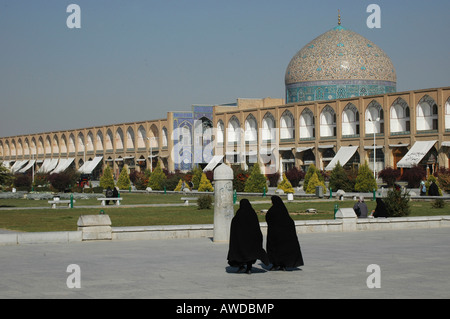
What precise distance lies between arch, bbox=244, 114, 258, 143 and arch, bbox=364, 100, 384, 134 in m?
11.6

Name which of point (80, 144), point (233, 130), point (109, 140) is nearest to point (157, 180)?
point (233, 130)

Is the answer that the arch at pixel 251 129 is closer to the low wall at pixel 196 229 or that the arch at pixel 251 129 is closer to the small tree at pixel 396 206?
the small tree at pixel 396 206

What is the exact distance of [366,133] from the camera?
5178 centimetres

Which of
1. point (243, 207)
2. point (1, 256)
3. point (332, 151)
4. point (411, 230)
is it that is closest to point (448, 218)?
point (411, 230)

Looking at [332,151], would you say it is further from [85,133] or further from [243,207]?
[243,207]

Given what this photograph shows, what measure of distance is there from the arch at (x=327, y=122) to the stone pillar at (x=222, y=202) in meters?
41.2

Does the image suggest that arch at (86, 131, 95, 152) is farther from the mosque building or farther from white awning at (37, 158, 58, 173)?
white awning at (37, 158, 58, 173)

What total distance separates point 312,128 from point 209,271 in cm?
4721

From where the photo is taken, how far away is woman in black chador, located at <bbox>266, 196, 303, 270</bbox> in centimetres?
1022

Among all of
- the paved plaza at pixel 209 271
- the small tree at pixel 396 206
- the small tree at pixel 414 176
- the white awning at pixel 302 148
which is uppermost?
the white awning at pixel 302 148

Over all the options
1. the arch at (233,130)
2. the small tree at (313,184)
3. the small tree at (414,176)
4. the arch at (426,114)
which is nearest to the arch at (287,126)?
the arch at (233,130)

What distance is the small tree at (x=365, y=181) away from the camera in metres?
38.7

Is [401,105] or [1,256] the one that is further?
[401,105]
